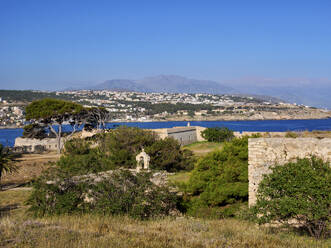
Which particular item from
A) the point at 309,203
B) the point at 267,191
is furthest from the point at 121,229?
the point at 309,203

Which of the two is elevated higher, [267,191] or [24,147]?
[267,191]

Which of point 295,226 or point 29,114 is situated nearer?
point 295,226

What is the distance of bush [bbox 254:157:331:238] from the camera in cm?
671

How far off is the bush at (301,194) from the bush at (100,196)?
11.7 ft

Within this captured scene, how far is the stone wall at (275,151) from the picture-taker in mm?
8547

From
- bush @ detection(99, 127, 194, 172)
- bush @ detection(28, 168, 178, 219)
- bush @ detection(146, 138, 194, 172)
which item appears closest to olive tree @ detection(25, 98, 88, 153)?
bush @ detection(99, 127, 194, 172)

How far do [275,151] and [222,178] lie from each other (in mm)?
5687

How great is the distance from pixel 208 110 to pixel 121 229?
141m

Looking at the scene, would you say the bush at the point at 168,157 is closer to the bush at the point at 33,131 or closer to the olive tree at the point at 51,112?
the olive tree at the point at 51,112

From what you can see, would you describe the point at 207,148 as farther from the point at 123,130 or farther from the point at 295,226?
the point at 295,226

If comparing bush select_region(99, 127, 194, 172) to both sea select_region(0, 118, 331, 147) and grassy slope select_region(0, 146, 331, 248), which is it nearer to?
grassy slope select_region(0, 146, 331, 248)

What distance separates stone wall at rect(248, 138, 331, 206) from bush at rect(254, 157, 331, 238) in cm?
105

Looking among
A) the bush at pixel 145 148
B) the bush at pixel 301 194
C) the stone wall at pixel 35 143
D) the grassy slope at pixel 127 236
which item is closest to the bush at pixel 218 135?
the bush at pixel 145 148

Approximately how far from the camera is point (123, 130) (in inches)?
1147
